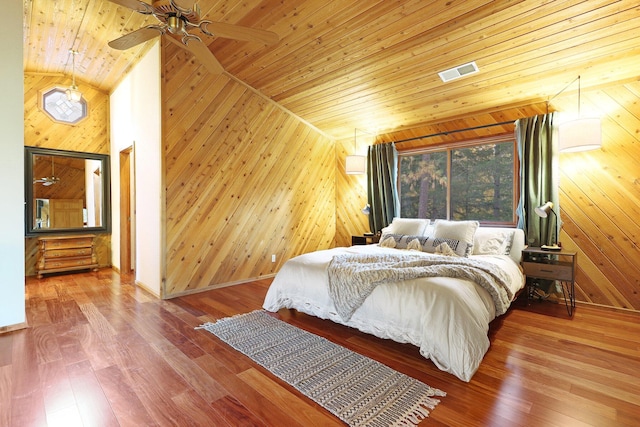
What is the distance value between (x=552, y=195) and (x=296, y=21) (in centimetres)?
345

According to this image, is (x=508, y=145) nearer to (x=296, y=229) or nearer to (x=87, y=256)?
(x=296, y=229)

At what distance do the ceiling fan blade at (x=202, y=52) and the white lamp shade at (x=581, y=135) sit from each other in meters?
3.49

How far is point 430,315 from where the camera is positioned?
82.3 inches

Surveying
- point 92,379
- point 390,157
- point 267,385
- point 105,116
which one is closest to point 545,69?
point 390,157

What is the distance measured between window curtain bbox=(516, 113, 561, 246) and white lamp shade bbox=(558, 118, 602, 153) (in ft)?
1.32

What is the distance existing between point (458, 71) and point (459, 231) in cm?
179

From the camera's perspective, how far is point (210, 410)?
5.47 ft

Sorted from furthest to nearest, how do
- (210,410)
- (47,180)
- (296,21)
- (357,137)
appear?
(357,137) → (47,180) → (296,21) → (210,410)

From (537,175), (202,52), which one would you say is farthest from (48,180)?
(537,175)

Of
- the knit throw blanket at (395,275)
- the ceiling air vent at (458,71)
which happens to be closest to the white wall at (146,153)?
the knit throw blanket at (395,275)

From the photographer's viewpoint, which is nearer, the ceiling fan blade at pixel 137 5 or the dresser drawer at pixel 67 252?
the ceiling fan blade at pixel 137 5

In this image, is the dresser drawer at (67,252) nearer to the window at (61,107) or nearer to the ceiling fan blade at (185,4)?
the window at (61,107)

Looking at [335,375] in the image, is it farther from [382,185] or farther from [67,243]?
[67,243]

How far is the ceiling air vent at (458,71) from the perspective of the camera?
127 inches
